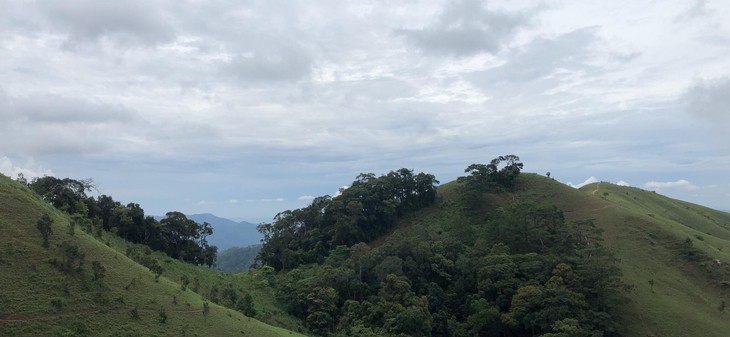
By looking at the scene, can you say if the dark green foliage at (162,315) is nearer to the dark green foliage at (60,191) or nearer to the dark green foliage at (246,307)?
the dark green foliage at (246,307)

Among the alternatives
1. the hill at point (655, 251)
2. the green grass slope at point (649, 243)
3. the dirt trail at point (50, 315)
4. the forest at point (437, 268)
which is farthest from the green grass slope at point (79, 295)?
the hill at point (655, 251)

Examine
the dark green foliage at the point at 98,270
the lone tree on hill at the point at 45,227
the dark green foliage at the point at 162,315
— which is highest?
the lone tree on hill at the point at 45,227

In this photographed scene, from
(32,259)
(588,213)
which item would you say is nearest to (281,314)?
(32,259)

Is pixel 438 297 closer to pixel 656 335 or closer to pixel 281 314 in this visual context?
pixel 281 314

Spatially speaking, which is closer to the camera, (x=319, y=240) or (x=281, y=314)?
(x=281, y=314)

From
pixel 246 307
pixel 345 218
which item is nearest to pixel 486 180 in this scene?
pixel 345 218

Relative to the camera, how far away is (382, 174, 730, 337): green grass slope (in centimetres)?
5106

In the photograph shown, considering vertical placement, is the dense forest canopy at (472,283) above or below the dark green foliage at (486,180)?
below

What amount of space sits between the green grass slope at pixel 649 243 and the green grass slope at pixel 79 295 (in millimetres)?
33465

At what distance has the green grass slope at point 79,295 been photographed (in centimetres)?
3077

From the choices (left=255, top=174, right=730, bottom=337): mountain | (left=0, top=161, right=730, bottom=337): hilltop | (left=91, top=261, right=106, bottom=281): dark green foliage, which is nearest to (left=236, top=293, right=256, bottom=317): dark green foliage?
(left=0, top=161, right=730, bottom=337): hilltop

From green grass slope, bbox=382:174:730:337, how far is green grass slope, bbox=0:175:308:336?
110 ft

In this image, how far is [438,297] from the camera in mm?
56219

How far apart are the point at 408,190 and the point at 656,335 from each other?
47657 mm
